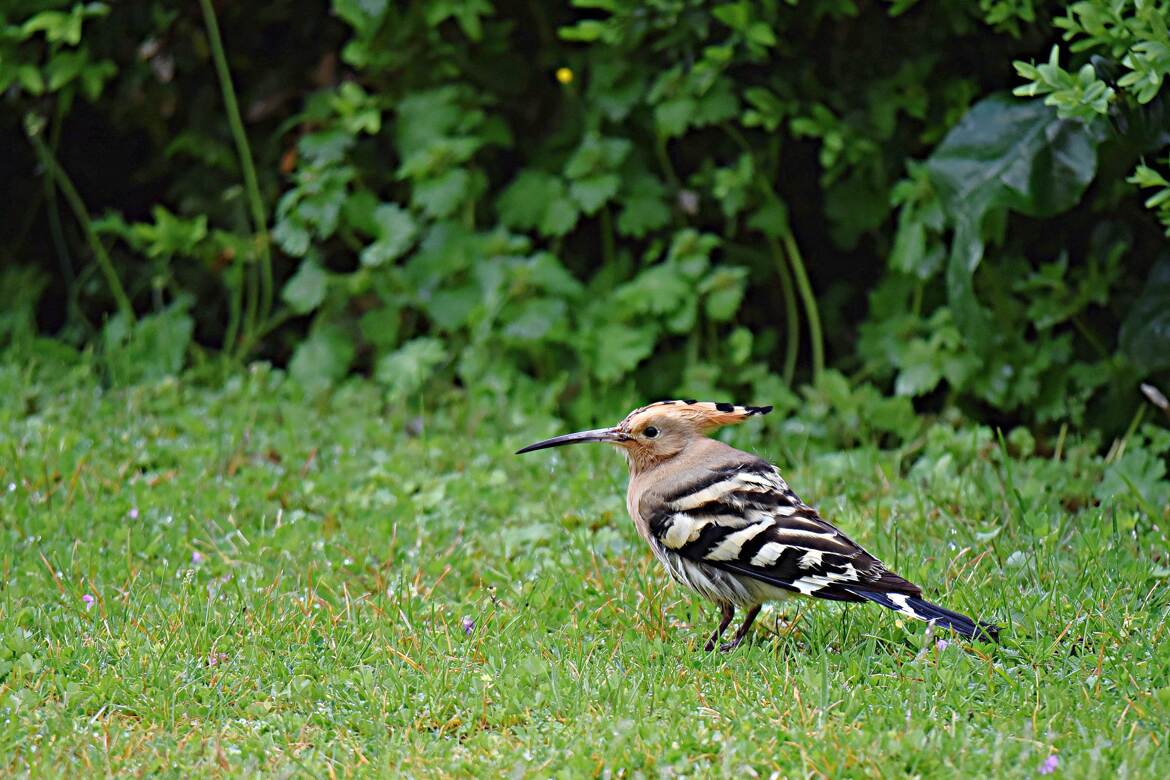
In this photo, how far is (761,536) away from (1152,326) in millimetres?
2224

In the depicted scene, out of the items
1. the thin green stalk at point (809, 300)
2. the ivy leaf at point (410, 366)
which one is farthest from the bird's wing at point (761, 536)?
the ivy leaf at point (410, 366)

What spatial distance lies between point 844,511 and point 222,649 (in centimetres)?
230

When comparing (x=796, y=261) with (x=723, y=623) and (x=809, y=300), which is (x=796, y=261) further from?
(x=723, y=623)

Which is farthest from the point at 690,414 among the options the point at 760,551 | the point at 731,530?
the point at 760,551

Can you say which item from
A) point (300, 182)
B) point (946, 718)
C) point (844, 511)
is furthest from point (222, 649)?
point (300, 182)

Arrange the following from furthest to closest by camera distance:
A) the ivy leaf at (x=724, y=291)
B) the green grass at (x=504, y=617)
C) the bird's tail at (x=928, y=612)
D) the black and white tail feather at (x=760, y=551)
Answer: the ivy leaf at (x=724, y=291), the black and white tail feather at (x=760, y=551), the bird's tail at (x=928, y=612), the green grass at (x=504, y=617)

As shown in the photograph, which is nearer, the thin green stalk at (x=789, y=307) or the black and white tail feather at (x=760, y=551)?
the black and white tail feather at (x=760, y=551)

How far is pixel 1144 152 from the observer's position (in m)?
5.18

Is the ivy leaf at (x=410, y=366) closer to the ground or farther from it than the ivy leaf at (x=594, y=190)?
closer to the ground

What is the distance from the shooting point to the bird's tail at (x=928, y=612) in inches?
145

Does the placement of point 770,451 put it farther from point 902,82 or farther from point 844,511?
point 902,82

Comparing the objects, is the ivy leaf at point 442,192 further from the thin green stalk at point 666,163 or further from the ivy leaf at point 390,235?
the thin green stalk at point 666,163

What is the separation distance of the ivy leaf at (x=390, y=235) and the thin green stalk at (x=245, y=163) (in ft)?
2.16

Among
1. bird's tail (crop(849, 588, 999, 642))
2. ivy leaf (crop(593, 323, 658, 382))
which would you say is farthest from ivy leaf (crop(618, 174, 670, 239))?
bird's tail (crop(849, 588, 999, 642))
